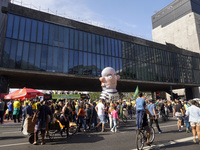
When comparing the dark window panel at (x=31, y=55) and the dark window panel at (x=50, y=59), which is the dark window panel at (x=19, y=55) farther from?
the dark window panel at (x=50, y=59)

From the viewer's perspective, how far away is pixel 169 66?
3994 centimetres

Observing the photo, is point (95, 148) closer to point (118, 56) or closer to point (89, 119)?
point (89, 119)

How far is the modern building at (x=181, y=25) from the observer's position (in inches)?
2125

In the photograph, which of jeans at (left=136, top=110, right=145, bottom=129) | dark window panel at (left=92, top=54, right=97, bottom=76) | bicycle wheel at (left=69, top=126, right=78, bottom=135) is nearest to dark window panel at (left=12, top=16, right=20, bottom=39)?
dark window panel at (left=92, top=54, right=97, bottom=76)

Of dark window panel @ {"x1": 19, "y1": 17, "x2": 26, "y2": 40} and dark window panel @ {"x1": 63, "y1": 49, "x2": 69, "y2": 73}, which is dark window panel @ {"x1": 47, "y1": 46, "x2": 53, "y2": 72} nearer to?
dark window panel @ {"x1": 63, "y1": 49, "x2": 69, "y2": 73}

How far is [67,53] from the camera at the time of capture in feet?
82.0

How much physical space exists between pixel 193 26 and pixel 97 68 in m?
47.7

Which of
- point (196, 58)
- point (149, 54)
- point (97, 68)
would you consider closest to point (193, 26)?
point (196, 58)

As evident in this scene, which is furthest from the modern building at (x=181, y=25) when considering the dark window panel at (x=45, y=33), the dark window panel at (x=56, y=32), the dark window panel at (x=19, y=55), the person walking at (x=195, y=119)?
the person walking at (x=195, y=119)

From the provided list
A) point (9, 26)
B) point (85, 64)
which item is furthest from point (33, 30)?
point (85, 64)

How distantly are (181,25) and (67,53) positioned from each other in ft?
179

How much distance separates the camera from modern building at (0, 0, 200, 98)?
2088 centimetres

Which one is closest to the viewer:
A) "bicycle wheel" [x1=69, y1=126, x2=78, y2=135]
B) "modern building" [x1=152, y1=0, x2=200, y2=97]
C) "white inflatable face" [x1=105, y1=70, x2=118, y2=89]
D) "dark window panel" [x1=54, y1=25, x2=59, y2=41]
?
Result: "bicycle wheel" [x1=69, y1=126, x2=78, y2=135]

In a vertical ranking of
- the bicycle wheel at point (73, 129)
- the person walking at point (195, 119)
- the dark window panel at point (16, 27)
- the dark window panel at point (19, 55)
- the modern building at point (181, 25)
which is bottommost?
the bicycle wheel at point (73, 129)
